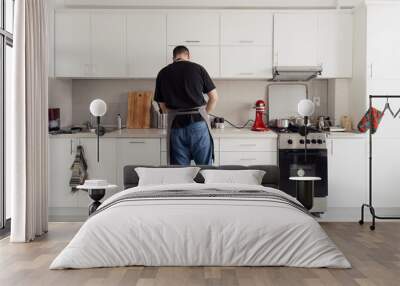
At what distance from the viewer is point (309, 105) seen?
6215 mm

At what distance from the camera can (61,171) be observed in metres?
6.98

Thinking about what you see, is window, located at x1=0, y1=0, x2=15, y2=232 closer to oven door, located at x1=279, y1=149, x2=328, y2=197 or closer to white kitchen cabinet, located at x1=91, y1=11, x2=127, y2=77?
white kitchen cabinet, located at x1=91, y1=11, x2=127, y2=77

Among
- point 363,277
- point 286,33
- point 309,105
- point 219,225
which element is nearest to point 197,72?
point 309,105

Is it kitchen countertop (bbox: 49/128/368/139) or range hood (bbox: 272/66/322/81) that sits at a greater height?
range hood (bbox: 272/66/322/81)

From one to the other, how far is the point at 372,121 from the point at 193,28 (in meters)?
2.23

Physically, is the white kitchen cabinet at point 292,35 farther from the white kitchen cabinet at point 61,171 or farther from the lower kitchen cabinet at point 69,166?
the white kitchen cabinet at point 61,171

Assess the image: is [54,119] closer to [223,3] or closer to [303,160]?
[223,3]

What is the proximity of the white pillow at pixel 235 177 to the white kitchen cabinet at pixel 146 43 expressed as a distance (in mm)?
2093

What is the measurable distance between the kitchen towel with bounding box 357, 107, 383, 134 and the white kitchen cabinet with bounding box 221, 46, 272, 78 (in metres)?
1.15

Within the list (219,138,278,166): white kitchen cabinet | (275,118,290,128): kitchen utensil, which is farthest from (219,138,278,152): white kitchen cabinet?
(275,118,290,128): kitchen utensil

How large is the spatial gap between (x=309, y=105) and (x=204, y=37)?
165 centimetres

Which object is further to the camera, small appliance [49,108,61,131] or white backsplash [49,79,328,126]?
white backsplash [49,79,328,126]

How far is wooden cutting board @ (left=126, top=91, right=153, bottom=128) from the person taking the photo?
24.8ft

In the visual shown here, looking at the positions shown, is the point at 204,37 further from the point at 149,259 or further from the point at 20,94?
the point at 149,259
